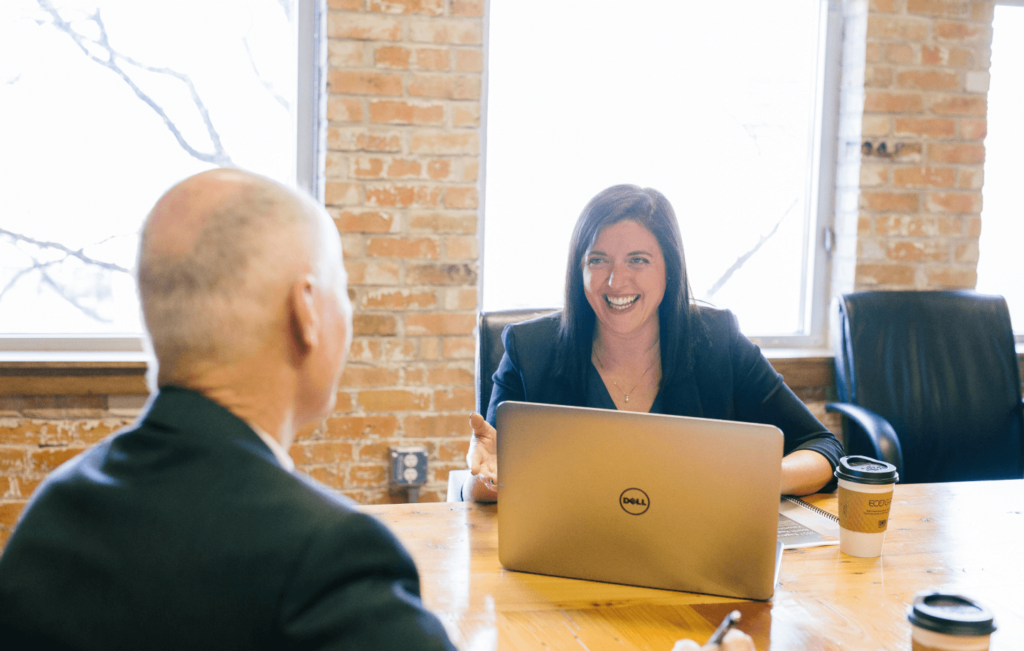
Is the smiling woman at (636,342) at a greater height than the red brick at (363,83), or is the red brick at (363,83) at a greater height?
A: the red brick at (363,83)

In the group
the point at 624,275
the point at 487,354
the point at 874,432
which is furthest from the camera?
the point at 874,432

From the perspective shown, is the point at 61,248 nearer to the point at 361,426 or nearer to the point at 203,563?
the point at 361,426

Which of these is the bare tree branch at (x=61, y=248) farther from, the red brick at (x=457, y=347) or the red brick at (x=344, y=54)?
the red brick at (x=457, y=347)

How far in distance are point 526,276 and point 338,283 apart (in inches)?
82.8

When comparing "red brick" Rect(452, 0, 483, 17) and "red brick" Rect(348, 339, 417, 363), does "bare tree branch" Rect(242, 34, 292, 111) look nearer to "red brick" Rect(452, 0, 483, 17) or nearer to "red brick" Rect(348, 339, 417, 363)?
"red brick" Rect(452, 0, 483, 17)

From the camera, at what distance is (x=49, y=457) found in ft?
8.29

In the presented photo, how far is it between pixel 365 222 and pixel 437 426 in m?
0.66

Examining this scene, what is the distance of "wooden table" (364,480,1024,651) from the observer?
1.10 metres

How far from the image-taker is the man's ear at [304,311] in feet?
2.53

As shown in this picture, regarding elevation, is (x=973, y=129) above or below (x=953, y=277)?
above

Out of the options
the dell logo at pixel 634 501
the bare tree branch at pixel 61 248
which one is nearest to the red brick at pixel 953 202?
the dell logo at pixel 634 501

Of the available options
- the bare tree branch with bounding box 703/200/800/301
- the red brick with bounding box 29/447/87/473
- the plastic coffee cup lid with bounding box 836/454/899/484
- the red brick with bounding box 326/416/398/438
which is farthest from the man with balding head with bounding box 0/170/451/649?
the bare tree branch with bounding box 703/200/800/301

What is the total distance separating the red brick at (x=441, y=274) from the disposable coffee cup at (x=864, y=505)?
1496 mm

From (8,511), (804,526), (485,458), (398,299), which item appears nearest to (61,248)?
(8,511)
